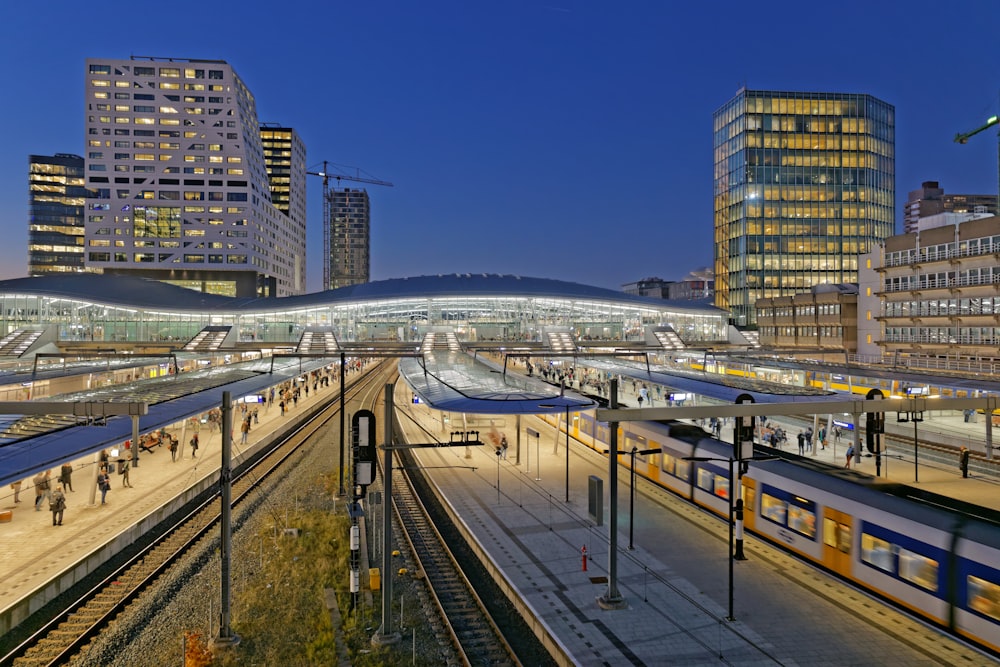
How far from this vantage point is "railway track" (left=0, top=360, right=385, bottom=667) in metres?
12.5

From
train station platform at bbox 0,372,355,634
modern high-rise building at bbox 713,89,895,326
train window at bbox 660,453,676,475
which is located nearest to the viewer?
train station platform at bbox 0,372,355,634

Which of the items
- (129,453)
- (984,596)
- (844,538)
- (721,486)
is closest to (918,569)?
(984,596)

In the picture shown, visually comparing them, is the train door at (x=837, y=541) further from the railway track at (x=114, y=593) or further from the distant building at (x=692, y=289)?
the distant building at (x=692, y=289)

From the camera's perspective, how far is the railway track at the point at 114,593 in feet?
40.9

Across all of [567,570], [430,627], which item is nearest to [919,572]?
[567,570]

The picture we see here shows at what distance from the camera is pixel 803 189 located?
3661 inches

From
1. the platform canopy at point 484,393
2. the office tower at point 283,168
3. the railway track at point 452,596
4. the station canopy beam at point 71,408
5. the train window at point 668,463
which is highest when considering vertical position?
the office tower at point 283,168

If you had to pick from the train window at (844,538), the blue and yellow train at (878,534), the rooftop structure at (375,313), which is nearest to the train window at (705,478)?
the blue and yellow train at (878,534)

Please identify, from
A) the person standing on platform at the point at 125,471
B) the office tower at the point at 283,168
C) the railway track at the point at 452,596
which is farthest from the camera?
the office tower at the point at 283,168

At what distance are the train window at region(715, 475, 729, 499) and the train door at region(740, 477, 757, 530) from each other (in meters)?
0.78

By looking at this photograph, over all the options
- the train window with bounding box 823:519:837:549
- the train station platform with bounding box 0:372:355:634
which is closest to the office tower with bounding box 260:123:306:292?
the train station platform with bounding box 0:372:355:634

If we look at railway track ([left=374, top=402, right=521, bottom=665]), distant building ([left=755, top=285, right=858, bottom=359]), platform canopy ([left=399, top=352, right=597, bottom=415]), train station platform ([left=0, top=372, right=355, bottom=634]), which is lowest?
railway track ([left=374, top=402, right=521, bottom=665])

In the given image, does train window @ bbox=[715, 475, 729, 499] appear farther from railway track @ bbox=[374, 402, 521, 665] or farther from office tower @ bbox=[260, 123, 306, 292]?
office tower @ bbox=[260, 123, 306, 292]

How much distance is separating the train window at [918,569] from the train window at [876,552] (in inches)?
12.0
